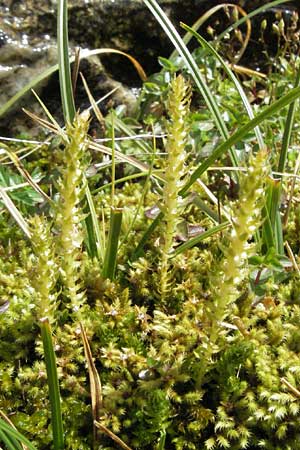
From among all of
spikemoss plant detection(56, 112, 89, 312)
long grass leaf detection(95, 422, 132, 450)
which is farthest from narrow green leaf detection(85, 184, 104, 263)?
long grass leaf detection(95, 422, 132, 450)

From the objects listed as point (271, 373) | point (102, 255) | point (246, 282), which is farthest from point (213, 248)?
point (271, 373)

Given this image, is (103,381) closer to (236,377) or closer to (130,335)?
(130,335)

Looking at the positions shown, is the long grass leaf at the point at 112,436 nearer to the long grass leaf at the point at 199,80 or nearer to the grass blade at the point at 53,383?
the grass blade at the point at 53,383

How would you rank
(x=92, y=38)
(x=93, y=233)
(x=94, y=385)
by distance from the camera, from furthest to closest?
(x=92, y=38), (x=93, y=233), (x=94, y=385)

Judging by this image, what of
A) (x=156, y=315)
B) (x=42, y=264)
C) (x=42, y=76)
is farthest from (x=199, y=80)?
(x=42, y=264)

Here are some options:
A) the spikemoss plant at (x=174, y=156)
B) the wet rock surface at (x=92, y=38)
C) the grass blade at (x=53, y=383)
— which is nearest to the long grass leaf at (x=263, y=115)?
the spikemoss plant at (x=174, y=156)

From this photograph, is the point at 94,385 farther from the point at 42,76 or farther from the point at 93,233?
the point at 42,76
